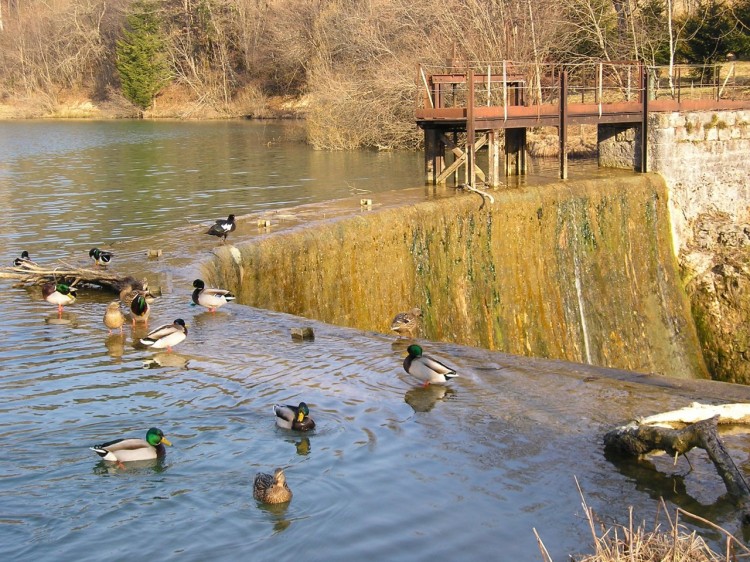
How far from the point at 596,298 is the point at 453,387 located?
1161 centimetres

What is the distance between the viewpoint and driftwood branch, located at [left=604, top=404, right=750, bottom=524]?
7.35 metres

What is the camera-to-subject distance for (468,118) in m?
21.4

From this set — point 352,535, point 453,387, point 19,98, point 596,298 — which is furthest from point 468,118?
point 19,98

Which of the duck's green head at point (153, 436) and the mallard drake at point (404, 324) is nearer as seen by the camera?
the duck's green head at point (153, 436)

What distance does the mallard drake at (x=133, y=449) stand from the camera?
27.0 ft

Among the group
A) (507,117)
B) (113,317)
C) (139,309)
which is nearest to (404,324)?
(139,309)

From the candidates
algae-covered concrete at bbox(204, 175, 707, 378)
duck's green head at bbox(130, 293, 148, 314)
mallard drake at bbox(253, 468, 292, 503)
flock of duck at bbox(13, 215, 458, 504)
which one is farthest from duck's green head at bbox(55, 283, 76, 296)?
mallard drake at bbox(253, 468, 292, 503)

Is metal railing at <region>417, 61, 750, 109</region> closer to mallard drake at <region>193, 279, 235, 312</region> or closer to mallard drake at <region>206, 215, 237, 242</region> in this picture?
mallard drake at <region>206, 215, 237, 242</region>

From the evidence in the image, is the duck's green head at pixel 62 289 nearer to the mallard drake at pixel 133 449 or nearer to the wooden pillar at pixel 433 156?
the mallard drake at pixel 133 449

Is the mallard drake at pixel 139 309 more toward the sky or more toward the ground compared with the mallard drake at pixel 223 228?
more toward the ground

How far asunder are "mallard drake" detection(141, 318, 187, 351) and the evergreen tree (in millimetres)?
69698

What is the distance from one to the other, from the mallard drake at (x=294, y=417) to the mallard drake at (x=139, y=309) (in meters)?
3.91

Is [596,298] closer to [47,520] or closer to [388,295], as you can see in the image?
[388,295]

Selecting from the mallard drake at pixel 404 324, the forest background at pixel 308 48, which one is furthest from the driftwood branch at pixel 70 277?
the forest background at pixel 308 48
